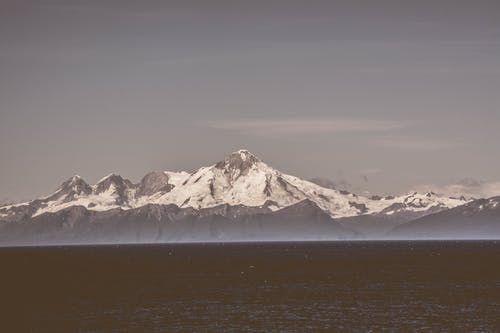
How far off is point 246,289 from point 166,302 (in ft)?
110

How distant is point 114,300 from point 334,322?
159ft

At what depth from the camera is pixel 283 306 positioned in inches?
5753

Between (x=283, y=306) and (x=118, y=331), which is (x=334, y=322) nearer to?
(x=283, y=306)

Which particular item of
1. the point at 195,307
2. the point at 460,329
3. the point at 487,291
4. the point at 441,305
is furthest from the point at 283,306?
the point at 487,291

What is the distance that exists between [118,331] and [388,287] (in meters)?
82.4

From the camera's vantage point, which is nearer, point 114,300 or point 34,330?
point 34,330

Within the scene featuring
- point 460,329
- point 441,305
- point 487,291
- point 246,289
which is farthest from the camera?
point 246,289

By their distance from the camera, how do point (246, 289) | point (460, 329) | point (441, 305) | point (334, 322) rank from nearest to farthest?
point (460, 329), point (334, 322), point (441, 305), point (246, 289)

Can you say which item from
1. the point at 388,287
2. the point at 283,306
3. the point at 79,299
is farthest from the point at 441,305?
the point at 79,299

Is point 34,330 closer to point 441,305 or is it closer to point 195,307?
point 195,307

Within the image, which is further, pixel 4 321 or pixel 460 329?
pixel 4 321

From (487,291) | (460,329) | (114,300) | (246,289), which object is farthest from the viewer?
(246,289)

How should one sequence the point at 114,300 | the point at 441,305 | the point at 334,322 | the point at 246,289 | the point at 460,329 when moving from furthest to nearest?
the point at 246,289 → the point at 114,300 → the point at 441,305 → the point at 334,322 → the point at 460,329

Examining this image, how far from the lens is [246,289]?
184 m
